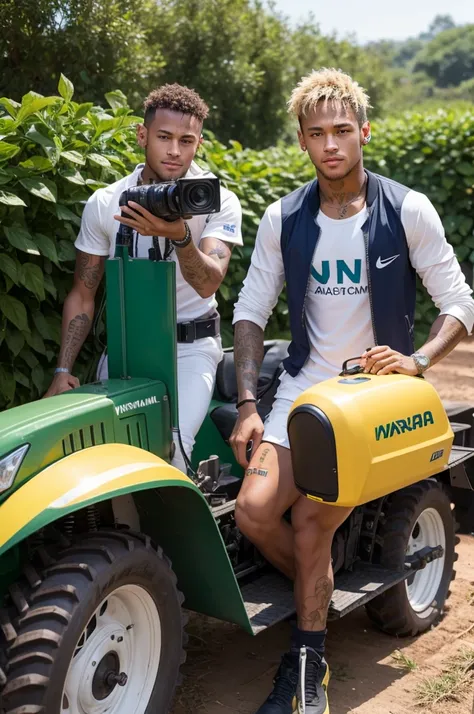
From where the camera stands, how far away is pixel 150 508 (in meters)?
3.38

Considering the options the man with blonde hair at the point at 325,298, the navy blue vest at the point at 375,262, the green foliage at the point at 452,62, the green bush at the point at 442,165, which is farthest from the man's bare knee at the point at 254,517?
the green foliage at the point at 452,62

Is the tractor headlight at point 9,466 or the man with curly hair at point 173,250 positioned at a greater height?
the man with curly hair at point 173,250

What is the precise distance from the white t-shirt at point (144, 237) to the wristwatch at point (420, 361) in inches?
36.4

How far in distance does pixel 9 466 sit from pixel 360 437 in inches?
46.6

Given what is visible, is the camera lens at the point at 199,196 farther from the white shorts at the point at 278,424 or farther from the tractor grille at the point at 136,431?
the white shorts at the point at 278,424

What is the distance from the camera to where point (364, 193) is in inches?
157

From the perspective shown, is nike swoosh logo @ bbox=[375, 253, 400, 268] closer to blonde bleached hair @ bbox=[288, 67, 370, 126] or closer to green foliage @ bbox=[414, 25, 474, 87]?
blonde bleached hair @ bbox=[288, 67, 370, 126]

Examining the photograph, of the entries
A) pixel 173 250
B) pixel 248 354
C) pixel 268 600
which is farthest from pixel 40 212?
pixel 268 600

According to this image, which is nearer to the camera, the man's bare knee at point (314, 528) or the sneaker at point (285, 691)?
the sneaker at point (285, 691)

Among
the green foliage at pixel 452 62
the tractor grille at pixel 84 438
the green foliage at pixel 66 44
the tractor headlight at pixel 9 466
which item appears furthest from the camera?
the green foliage at pixel 452 62

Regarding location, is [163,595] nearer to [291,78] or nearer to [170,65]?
[170,65]

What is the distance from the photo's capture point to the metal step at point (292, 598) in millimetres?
3561

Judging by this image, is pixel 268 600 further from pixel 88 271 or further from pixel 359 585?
pixel 88 271

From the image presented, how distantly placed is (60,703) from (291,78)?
56.4 ft
